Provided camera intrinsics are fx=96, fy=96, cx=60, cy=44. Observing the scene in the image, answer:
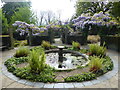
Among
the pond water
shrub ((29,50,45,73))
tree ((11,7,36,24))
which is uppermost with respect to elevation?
tree ((11,7,36,24))

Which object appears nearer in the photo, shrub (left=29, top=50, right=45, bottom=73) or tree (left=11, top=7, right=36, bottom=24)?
shrub (left=29, top=50, right=45, bottom=73)

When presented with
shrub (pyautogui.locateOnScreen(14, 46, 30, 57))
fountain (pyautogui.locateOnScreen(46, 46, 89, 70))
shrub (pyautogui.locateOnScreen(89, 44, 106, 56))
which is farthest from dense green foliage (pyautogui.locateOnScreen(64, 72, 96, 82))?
shrub (pyautogui.locateOnScreen(14, 46, 30, 57))

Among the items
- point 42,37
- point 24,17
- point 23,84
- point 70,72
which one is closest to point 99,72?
point 70,72

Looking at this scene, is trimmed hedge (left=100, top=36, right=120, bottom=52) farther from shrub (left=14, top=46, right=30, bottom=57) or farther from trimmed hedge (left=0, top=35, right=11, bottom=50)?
trimmed hedge (left=0, top=35, right=11, bottom=50)

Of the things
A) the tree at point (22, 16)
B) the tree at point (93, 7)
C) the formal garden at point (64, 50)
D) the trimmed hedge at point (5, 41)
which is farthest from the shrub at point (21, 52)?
the tree at point (22, 16)

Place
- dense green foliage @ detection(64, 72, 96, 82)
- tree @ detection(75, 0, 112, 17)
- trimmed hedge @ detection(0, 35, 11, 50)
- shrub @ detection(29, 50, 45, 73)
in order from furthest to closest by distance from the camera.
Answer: tree @ detection(75, 0, 112, 17)
trimmed hedge @ detection(0, 35, 11, 50)
shrub @ detection(29, 50, 45, 73)
dense green foliage @ detection(64, 72, 96, 82)

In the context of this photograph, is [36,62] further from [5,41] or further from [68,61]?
[5,41]

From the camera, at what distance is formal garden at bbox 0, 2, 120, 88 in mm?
2992

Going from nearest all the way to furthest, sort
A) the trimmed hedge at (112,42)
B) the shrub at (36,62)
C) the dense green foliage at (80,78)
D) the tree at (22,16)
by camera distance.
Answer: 1. the dense green foliage at (80,78)
2. the shrub at (36,62)
3. the trimmed hedge at (112,42)
4. the tree at (22,16)

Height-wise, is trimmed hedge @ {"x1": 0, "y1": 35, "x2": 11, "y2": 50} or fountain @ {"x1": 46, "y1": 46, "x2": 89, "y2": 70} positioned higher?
trimmed hedge @ {"x1": 0, "y1": 35, "x2": 11, "y2": 50}

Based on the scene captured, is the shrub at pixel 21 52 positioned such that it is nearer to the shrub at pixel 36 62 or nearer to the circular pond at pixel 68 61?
the circular pond at pixel 68 61

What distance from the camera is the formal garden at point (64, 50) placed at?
2992 millimetres

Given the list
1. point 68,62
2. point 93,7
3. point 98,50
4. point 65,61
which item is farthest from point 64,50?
point 93,7

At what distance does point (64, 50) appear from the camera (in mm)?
6379
